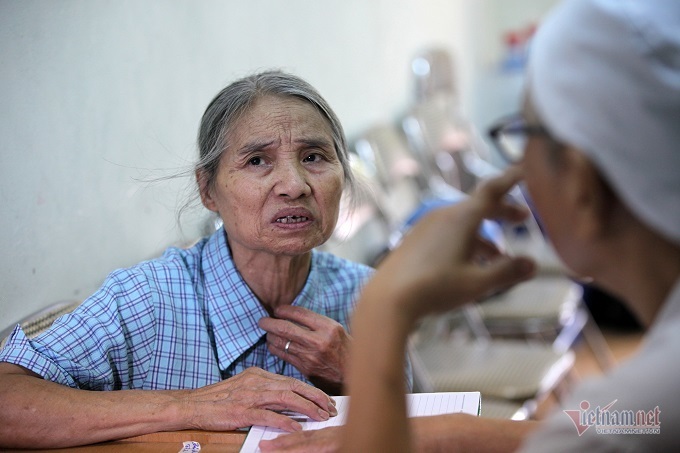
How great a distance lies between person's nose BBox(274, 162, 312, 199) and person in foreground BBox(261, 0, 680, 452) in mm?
716

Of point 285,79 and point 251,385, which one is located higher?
point 285,79

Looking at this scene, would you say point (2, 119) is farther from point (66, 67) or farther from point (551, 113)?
point (551, 113)

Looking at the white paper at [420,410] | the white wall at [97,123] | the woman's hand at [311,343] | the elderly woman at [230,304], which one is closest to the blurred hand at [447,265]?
the white paper at [420,410]

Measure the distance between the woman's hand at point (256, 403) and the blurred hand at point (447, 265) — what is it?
1.77 ft

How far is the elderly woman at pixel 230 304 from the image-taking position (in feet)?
4.82

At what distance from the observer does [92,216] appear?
7.18 ft

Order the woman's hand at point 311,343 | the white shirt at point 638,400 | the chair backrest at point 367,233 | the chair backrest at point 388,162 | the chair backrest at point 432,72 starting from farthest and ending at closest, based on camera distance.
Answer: the chair backrest at point 432,72, the chair backrest at point 388,162, the chair backrest at point 367,233, the woman's hand at point 311,343, the white shirt at point 638,400

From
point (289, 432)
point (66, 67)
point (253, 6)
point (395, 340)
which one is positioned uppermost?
point (253, 6)

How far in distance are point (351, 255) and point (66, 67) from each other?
2.23 meters

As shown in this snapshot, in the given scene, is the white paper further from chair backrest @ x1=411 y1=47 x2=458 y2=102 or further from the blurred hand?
chair backrest @ x1=411 y1=47 x2=458 y2=102

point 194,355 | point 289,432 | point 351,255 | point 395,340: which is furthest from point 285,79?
point 351,255

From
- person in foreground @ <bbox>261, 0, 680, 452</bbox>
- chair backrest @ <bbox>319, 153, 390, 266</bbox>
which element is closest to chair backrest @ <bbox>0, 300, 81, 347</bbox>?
person in foreground @ <bbox>261, 0, 680, 452</bbox>

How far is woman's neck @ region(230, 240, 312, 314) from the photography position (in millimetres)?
1738

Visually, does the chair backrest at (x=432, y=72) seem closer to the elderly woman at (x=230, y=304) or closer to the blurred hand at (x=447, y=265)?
the elderly woman at (x=230, y=304)
